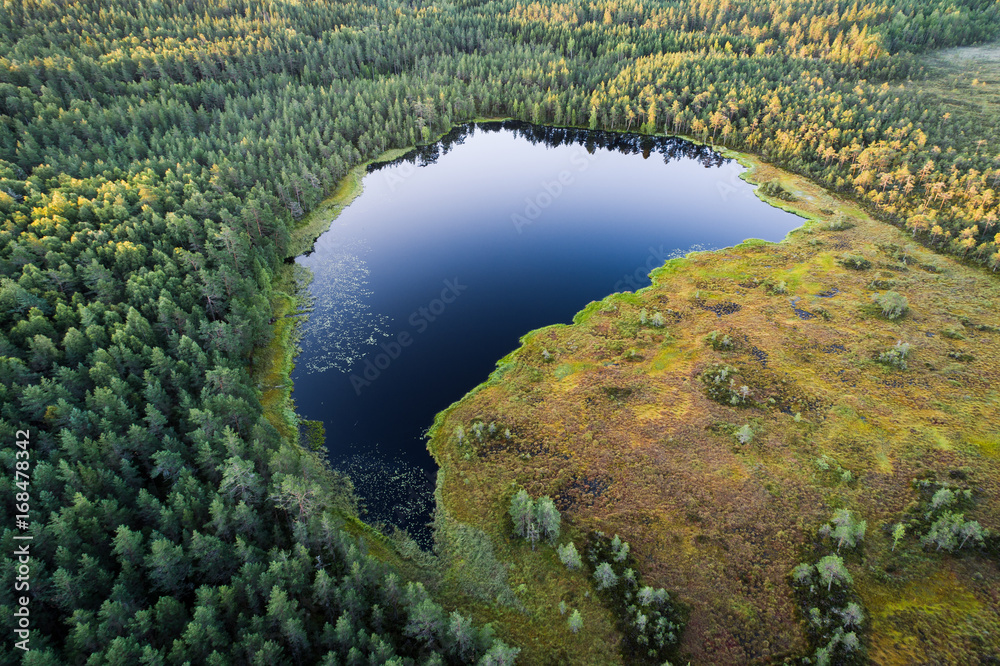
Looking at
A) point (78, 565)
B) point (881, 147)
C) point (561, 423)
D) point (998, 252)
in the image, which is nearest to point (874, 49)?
point (881, 147)

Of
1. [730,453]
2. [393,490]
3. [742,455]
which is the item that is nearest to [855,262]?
[742,455]

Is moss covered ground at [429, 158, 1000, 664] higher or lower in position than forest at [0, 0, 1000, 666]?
lower

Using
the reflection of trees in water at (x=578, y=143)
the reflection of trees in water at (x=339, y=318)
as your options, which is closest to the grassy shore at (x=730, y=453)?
the reflection of trees in water at (x=339, y=318)

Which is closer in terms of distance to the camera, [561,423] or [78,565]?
[78,565]

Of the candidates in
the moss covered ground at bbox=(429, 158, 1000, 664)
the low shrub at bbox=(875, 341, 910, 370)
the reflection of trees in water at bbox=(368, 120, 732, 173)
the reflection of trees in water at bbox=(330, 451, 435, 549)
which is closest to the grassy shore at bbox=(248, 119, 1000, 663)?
the moss covered ground at bbox=(429, 158, 1000, 664)

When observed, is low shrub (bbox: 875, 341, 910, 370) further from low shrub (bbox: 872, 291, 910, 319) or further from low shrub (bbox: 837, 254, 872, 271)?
low shrub (bbox: 837, 254, 872, 271)

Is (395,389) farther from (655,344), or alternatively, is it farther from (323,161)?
(323,161)
